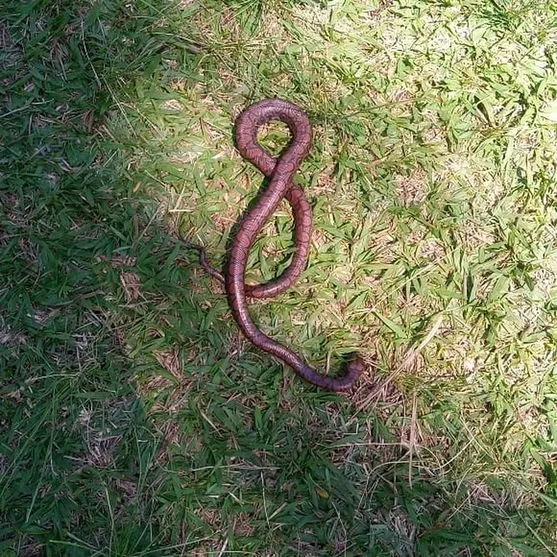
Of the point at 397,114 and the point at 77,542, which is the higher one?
the point at 397,114

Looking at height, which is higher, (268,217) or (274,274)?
(268,217)

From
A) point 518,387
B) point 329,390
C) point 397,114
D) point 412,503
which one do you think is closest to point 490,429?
point 518,387

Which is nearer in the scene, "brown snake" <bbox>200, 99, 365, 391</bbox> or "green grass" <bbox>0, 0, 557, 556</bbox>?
"green grass" <bbox>0, 0, 557, 556</bbox>

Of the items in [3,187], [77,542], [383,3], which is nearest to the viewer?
[77,542]

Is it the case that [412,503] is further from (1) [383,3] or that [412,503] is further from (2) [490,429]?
(1) [383,3]
